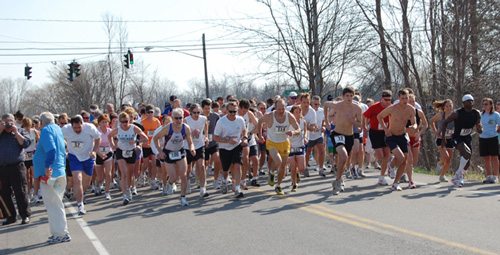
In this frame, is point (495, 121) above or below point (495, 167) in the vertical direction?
above

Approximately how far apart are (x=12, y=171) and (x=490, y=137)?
1067cm

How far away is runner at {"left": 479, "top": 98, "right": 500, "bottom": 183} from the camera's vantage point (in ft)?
39.4

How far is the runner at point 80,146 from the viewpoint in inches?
401

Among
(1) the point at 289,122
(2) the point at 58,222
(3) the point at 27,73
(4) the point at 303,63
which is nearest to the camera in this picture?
(2) the point at 58,222

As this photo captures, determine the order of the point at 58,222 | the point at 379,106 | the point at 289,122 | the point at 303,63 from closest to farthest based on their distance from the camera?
the point at 58,222 < the point at 289,122 < the point at 379,106 < the point at 303,63

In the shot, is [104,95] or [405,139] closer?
[405,139]

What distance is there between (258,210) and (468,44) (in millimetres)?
15401

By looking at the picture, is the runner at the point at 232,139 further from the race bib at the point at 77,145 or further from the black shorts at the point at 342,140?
the race bib at the point at 77,145

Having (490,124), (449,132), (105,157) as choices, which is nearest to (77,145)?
(105,157)

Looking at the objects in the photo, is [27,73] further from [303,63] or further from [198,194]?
[198,194]

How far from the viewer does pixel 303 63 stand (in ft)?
78.0

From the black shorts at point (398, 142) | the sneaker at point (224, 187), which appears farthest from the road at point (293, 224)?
the black shorts at point (398, 142)

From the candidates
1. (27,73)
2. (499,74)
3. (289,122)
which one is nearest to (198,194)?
(289,122)

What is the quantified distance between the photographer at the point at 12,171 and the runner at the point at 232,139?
13.0 feet
